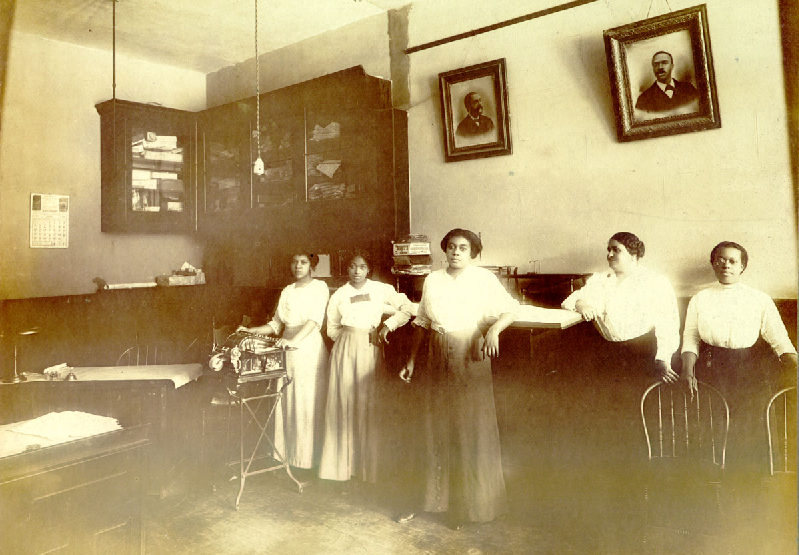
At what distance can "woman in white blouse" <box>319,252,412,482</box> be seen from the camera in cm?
376

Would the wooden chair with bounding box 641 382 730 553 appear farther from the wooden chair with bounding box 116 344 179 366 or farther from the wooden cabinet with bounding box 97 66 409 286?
the wooden chair with bounding box 116 344 179 366

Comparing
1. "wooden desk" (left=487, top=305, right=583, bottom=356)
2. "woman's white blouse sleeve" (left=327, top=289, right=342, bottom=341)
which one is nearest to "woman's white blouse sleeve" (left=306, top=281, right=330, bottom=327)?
"woman's white blouse sleeve" (left=327, top=289, right=342, bottom=341)

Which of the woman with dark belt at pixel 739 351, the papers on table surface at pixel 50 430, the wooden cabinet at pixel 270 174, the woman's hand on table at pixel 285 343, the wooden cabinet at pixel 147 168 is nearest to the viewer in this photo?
the papers on table surface at pixel 50 430

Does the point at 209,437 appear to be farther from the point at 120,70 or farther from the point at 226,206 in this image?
the point at 120,70

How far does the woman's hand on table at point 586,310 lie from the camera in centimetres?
334

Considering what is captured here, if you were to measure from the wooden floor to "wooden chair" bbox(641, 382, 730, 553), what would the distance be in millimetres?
64

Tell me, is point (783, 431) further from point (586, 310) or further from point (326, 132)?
point (326, 132)

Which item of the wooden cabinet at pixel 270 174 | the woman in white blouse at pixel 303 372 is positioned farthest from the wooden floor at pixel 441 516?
the wooden cabinet at pixel 270 174

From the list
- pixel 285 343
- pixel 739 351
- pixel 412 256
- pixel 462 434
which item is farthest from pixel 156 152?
pixel 739 351

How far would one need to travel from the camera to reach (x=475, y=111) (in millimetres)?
4215

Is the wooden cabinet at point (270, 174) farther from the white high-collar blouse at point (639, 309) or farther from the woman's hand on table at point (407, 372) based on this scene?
the white high-collar blouse at point (639, 309)

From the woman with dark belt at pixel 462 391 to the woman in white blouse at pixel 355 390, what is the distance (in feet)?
1.51

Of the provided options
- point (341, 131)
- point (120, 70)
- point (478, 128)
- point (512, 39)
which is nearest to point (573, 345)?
point (478, 128)

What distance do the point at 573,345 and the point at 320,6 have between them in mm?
3294
